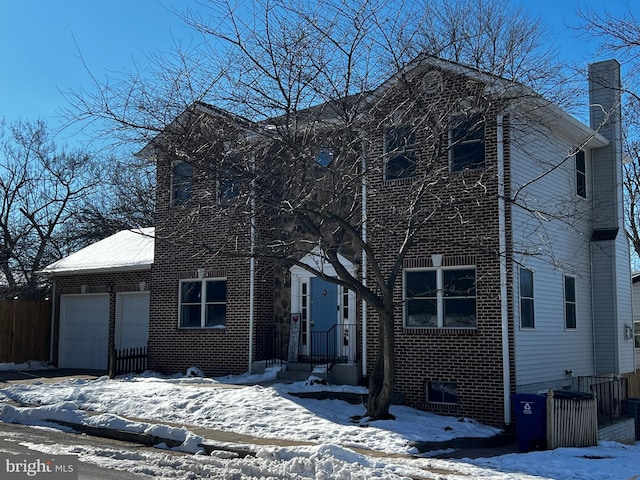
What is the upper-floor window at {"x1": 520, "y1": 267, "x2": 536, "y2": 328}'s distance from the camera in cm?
1540

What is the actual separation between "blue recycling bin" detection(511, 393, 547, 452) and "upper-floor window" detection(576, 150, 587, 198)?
7866mm

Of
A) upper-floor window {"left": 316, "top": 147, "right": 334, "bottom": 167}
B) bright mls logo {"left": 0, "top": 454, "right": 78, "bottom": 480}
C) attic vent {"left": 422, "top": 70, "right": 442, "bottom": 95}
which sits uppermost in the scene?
attic vent {"left": 422, "top": 70, "right": 442, "bottom": 95}

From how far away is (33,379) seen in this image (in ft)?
64.2

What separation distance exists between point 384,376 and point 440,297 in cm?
300

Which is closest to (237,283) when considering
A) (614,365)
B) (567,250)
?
(567,250)

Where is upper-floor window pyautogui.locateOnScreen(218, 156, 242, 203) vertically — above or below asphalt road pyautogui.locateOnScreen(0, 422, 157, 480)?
above

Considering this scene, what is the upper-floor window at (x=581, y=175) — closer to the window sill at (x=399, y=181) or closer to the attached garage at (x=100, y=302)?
the window sill at (x=399, y=181)

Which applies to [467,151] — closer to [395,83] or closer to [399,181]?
[399,181]

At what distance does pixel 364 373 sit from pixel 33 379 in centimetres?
948

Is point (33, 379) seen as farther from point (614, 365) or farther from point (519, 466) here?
point (614, 365)

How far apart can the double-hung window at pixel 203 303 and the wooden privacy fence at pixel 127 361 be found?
162 centimetres

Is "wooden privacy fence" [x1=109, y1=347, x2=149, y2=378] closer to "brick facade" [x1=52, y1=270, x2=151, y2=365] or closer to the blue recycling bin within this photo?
"brick facade" [x1=52, y1=270, x2=151, y2=365]

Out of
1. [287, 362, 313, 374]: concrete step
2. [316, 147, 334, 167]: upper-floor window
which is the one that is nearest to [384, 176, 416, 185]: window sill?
[316, 147, 334, 167]: upper-floor window

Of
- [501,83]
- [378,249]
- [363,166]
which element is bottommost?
[378,249]
